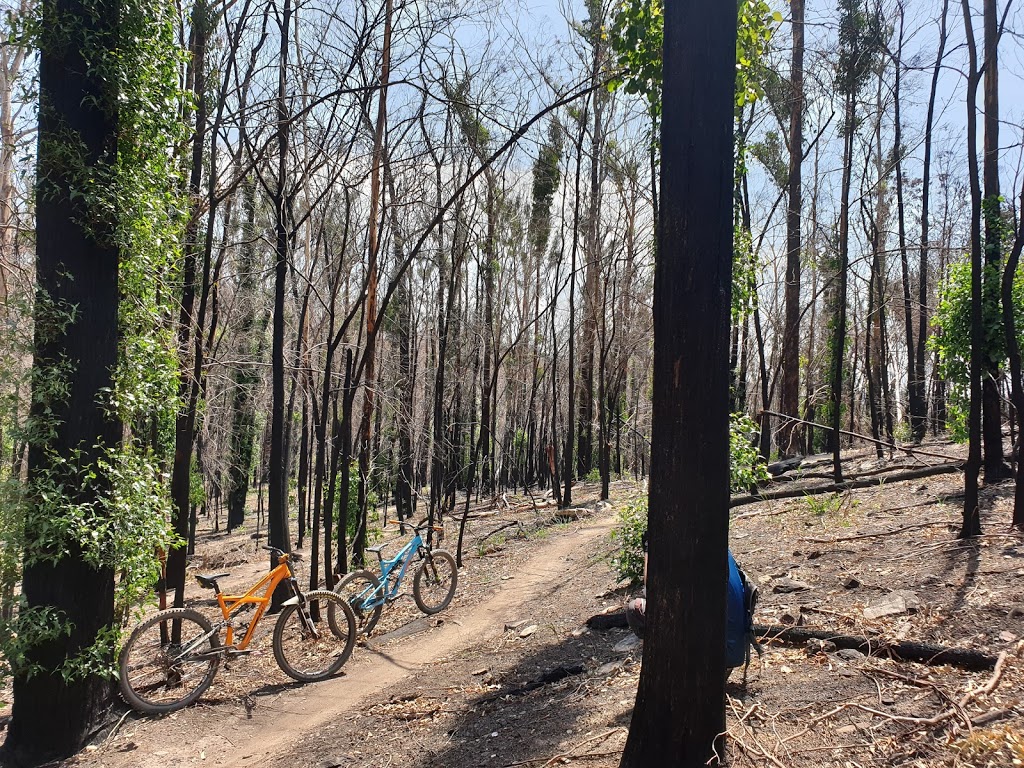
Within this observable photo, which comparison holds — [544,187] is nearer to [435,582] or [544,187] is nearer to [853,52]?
[853,52]

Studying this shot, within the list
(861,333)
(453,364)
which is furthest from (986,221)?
(861,333)

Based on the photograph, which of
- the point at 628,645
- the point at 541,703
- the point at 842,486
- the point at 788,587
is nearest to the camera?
the point at 541,703

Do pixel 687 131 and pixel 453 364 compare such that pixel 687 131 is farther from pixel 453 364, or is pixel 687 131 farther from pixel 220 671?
pixel 453 364

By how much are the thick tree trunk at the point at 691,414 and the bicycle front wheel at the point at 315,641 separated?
14.7ft

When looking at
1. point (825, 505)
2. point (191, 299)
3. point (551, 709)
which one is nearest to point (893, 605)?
point (551, 709)

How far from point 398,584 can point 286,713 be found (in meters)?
2.62

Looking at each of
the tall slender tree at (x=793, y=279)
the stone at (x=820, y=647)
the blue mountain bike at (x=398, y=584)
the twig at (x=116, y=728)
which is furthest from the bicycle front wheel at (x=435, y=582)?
the tall slender tree at (x=793, y=279)

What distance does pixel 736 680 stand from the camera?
4.43 meters

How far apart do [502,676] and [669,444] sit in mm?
3778

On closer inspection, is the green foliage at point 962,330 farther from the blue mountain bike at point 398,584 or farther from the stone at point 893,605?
the blue mountain bike at point 398,584

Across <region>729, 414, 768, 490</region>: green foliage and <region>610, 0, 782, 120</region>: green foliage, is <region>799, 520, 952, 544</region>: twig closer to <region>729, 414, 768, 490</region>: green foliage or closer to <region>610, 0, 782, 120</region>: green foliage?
<region>729, 414, 768, 490</region>: green foliage

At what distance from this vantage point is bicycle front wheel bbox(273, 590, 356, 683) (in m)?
6.71

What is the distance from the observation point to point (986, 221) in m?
9.09

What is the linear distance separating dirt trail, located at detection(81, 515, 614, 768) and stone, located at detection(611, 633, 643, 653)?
6.87 feet
